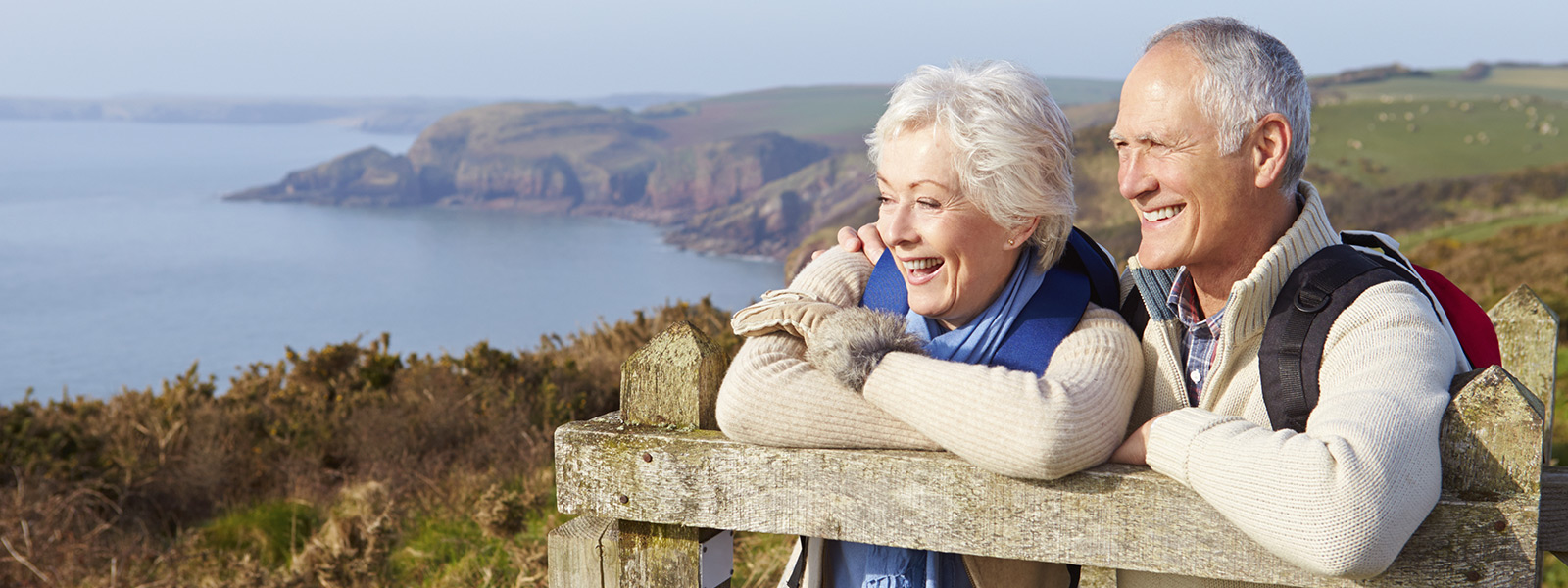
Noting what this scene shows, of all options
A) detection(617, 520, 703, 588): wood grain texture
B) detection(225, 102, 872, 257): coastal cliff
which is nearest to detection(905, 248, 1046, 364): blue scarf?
detection(617, 520, 703, 588): wood grain texture

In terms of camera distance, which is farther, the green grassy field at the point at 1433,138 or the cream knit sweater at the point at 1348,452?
the green grassy field at the point at 1433,138

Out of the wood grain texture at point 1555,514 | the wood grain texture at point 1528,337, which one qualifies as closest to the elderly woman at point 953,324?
the wood grain texture at point 1555,514

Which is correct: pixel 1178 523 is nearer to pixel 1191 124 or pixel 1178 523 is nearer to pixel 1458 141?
pixel 1191 124

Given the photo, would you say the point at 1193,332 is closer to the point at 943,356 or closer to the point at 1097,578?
the point at 943,356

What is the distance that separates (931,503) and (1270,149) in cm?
110

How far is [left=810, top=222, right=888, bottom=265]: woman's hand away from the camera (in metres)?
2.43

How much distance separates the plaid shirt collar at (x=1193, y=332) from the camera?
2279 millimetres

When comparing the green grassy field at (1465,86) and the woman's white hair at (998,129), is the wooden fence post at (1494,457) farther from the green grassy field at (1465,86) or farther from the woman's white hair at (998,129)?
the green grassy field at (1465,86)

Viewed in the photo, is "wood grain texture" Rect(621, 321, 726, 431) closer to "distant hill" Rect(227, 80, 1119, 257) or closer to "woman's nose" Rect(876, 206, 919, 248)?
"woman's nose" Rect(876, 206, 919, 248)

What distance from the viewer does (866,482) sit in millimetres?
1824

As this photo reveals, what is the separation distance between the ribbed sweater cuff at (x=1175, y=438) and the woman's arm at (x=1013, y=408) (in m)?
0.08

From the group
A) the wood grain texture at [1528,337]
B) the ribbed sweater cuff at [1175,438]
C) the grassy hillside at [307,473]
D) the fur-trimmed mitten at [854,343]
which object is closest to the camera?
the ribbed sweater cuff at [1175,438]

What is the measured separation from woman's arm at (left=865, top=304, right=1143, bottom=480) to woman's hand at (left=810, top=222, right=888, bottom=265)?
21.8 inches

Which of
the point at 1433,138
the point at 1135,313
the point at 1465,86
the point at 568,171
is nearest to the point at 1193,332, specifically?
the point at 1135,313
